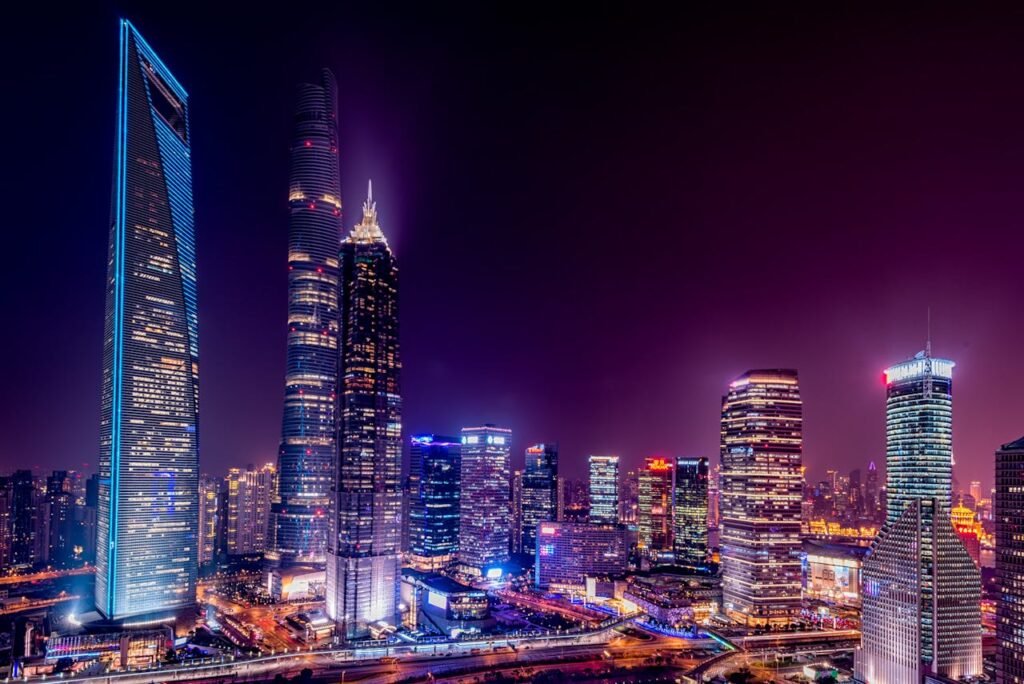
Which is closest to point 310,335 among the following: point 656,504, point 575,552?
point 575,552

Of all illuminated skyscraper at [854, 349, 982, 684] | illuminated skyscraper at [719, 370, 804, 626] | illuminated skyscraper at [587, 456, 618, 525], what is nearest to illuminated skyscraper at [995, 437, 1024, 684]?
illuminated skyscraper at [854, 349, 982, 684]

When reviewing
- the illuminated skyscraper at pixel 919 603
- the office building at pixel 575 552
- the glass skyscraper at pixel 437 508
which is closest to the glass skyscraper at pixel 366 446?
the office building at pixel 575 552

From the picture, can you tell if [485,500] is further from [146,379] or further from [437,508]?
[146,379]

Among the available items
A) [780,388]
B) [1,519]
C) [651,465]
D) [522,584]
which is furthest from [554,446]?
[1,519]

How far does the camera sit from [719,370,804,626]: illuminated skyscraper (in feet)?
217

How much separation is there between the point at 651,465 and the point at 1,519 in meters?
81.3

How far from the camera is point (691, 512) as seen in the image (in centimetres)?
9800

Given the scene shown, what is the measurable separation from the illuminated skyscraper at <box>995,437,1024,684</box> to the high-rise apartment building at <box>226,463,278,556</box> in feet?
277

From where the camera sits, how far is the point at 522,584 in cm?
8731

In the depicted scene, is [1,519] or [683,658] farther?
[1,519]

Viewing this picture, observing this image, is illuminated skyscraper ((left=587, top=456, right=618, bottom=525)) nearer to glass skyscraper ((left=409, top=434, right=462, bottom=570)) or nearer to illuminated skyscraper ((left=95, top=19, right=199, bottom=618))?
glass skyscraper ((left=409, top=434, right=462, bottom=570))

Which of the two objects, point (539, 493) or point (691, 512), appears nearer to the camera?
point (691, 512)

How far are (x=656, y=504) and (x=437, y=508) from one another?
31.1m

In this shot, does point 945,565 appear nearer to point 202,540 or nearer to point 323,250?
point 323,250
